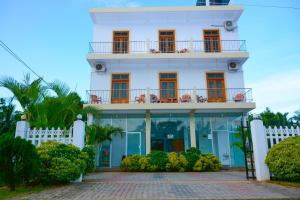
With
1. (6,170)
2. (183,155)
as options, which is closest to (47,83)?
(6,170)

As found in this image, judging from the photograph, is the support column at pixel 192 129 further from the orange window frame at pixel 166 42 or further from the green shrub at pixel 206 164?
the orange window frame at pixel 166 42

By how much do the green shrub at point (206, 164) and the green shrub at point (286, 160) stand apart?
5.62 metres

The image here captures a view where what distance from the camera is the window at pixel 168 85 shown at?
1647cm

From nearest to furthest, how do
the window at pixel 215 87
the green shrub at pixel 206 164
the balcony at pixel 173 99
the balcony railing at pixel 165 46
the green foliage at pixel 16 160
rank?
the green foliage at pixel 16 160, the green shrub at pixel 206 164, the balcony at pixel 173 99, the window at pixel 215 87, the balcony railing at pixel 165 46

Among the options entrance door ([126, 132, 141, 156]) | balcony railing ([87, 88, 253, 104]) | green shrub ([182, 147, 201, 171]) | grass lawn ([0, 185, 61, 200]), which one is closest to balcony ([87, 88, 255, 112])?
balcony railing ([87, 88, 253, 104])

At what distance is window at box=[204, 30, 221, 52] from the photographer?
1761 cm

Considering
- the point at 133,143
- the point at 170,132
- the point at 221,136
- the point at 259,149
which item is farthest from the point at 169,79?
the point at 259,149

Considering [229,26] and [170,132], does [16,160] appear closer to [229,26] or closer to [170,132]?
[170,132]

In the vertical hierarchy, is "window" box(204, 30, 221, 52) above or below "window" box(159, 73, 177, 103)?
above

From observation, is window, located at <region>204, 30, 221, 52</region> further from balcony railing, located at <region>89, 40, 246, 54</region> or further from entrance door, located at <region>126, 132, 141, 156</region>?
entrance door, located at <region>126, 132, 141, 156</region>

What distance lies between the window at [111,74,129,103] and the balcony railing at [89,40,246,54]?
1.87m

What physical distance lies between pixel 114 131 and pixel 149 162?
3.16 metres

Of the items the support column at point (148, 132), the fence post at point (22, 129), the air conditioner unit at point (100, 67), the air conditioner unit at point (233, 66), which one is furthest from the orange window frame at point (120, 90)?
the fence post at point (22, 129)

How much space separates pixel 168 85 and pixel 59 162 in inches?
427
